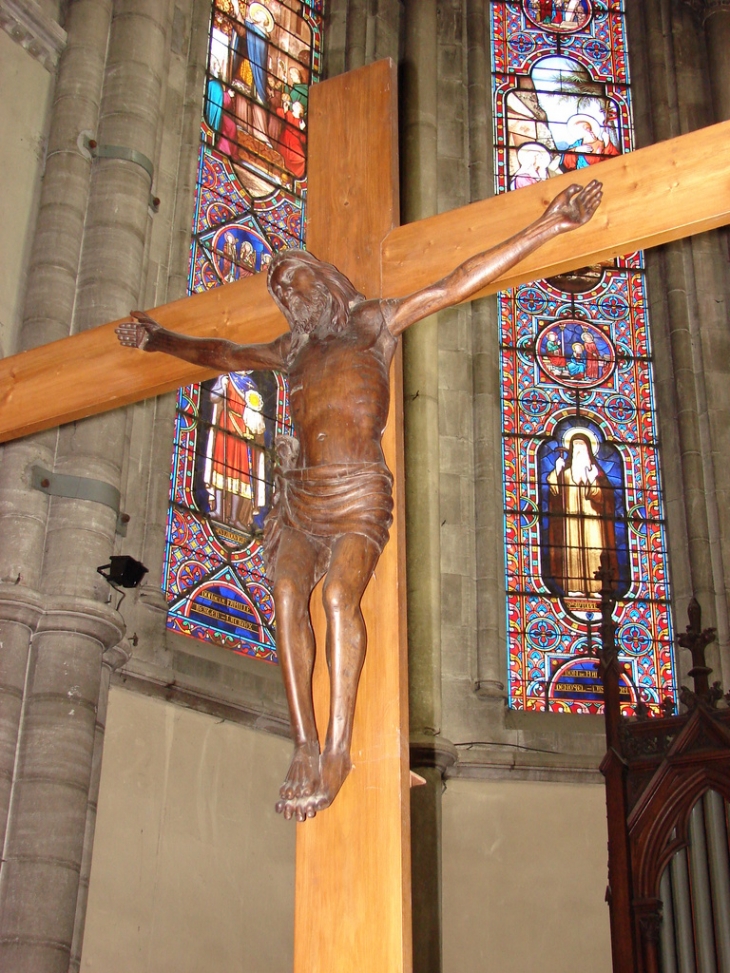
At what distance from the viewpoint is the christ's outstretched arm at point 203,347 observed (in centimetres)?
369

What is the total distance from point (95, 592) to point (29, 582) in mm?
381

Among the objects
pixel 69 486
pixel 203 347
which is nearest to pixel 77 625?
pixel 69 486

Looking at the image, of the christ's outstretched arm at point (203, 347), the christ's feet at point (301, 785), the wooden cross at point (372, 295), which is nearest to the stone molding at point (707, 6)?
the wooden cross at point (372, 295)

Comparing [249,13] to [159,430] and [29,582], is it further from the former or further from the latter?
[29,582]

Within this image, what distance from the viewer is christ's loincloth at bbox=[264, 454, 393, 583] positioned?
3.25m

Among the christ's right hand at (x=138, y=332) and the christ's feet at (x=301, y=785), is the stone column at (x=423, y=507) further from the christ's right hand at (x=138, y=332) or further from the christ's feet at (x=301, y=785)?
the christ's feet at (x=301, y=785)

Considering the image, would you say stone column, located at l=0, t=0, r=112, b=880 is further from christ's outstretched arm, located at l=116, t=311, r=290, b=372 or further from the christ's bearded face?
the christ's bearded face

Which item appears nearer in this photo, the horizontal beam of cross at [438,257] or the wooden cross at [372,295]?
the wooden cross at [372,295]

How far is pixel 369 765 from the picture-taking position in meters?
3.09

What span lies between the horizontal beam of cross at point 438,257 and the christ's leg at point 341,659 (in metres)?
0.88

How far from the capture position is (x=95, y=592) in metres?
8.19

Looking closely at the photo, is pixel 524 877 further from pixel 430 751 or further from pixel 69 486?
pixel 69 486

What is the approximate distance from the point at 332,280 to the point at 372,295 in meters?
0.16

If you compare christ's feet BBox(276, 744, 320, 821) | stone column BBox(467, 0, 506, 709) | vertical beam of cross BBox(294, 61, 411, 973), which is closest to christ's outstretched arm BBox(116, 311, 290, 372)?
vertical beam of cross BBox(294, 61, 411, 973)
